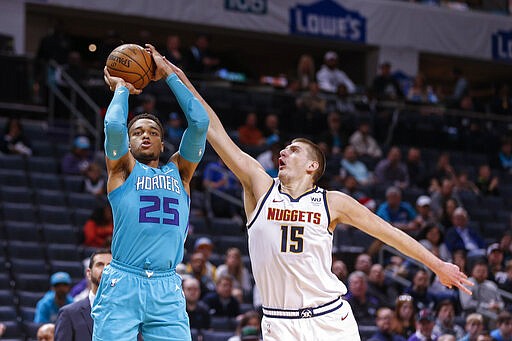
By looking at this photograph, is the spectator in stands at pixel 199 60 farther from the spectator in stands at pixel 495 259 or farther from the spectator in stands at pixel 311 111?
the spectator in stands at pixel 495 259

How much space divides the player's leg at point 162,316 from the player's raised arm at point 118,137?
65 centimetres

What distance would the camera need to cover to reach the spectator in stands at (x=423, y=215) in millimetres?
15109

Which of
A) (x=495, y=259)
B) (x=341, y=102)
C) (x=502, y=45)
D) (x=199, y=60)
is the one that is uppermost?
(x=502, y=45)

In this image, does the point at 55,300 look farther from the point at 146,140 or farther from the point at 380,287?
the point at 146,140

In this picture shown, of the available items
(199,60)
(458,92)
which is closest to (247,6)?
(199,60)

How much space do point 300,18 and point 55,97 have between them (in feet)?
20.3

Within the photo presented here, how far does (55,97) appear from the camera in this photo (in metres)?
16.5

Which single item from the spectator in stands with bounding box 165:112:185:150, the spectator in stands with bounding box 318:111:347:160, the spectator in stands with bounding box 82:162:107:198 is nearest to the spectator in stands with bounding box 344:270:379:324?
the spectator in stands with bounding box 82:162:107:198

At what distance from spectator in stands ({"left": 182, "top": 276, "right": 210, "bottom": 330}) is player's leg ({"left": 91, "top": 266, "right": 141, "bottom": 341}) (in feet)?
17.2

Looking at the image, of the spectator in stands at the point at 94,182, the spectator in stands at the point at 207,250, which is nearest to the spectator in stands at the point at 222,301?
the spectator in stands at the point at 207,250

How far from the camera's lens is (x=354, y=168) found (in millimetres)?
16891

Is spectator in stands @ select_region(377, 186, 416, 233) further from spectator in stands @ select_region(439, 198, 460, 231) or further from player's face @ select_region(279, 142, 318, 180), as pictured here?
player's face @ select_region(279, 142, 318, 180)

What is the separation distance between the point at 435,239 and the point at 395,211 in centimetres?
96

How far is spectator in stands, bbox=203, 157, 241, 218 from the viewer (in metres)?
15.1
